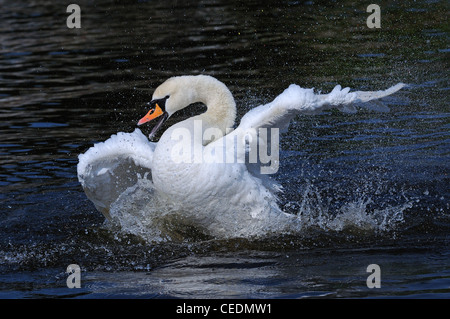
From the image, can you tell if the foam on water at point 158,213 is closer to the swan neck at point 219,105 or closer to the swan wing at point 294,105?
the swan neck at point 219,105

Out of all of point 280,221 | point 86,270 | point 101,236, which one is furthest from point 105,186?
point 280,221

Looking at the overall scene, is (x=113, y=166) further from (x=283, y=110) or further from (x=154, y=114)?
(x=283, y=110)

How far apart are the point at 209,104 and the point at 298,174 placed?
85.0 inches

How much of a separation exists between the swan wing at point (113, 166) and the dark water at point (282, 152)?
0.45 metres

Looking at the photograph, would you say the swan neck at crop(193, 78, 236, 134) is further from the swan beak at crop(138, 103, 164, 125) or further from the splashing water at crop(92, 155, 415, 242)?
the splashing water at crop(92, 155, 415, 242)

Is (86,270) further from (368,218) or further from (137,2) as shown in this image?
(137,2)

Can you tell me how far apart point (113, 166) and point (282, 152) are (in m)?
2.91

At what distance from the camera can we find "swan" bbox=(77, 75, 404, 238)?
19.8ft

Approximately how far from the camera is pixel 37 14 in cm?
2002
